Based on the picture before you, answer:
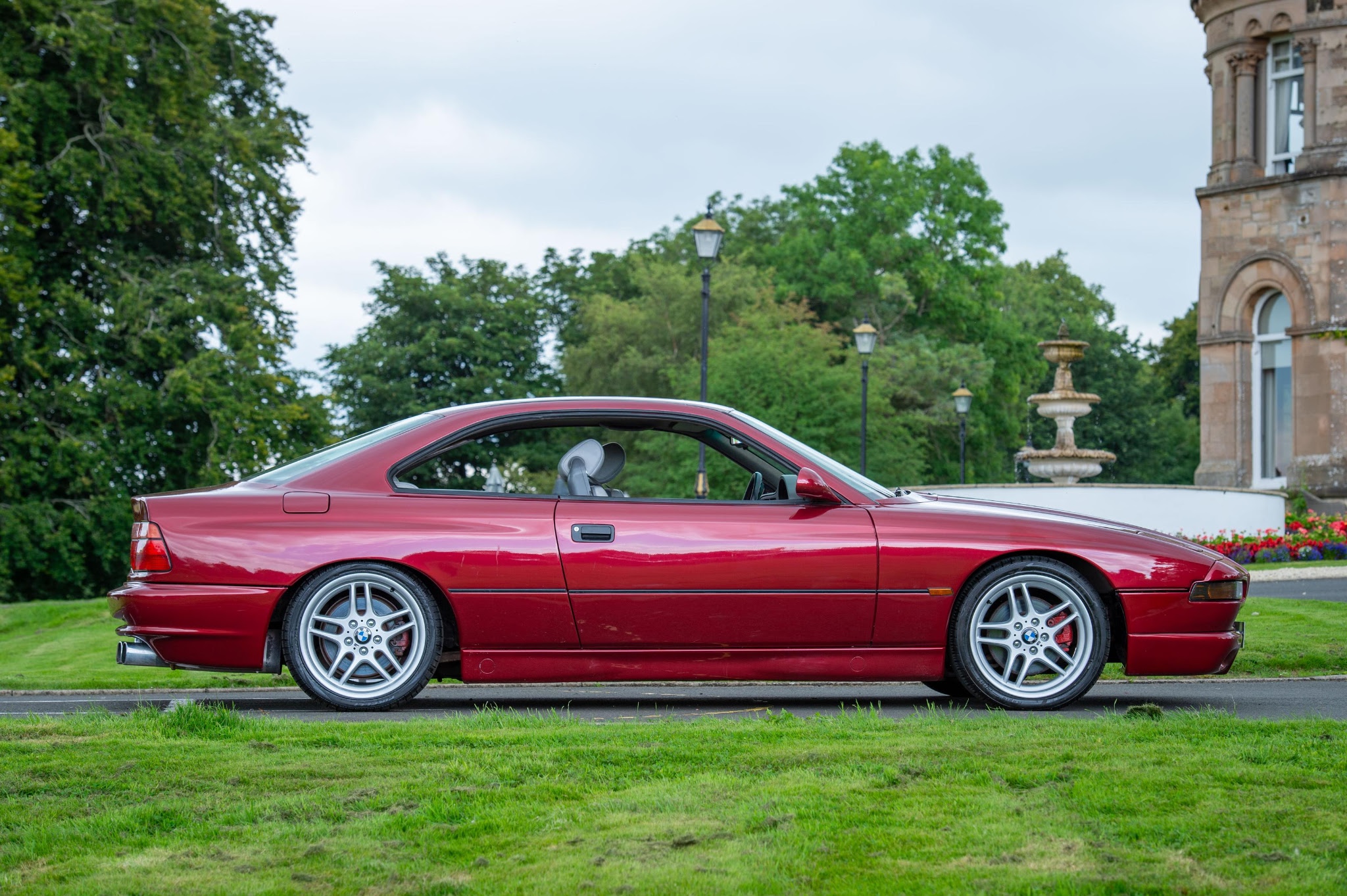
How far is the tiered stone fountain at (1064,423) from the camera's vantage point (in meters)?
31.5

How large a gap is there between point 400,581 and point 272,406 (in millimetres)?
25386

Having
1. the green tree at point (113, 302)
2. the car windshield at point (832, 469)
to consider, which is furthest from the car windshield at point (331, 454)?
the green tree at point (113, 302)

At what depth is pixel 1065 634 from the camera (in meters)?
7.31

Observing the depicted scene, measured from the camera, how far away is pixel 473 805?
4.42 metres

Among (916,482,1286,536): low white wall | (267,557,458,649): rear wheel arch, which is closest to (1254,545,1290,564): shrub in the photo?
(916,482,1286,536): low white wall

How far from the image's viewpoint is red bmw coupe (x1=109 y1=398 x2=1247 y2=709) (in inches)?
277

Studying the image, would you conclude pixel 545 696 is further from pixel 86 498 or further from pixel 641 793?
pixel 86 498

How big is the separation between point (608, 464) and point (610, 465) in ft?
0.05

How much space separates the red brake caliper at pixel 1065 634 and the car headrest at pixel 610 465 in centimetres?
220

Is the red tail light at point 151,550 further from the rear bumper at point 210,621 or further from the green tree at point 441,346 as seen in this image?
the green tree at point 441,346

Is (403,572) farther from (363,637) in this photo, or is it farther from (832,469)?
(832,469)

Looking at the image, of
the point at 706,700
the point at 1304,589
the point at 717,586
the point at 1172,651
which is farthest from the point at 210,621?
the point at 1304,589

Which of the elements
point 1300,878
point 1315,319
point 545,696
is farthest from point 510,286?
point 1300,878

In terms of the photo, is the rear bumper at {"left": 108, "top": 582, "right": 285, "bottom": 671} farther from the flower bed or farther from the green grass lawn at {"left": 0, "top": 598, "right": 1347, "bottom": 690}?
the flower bed
